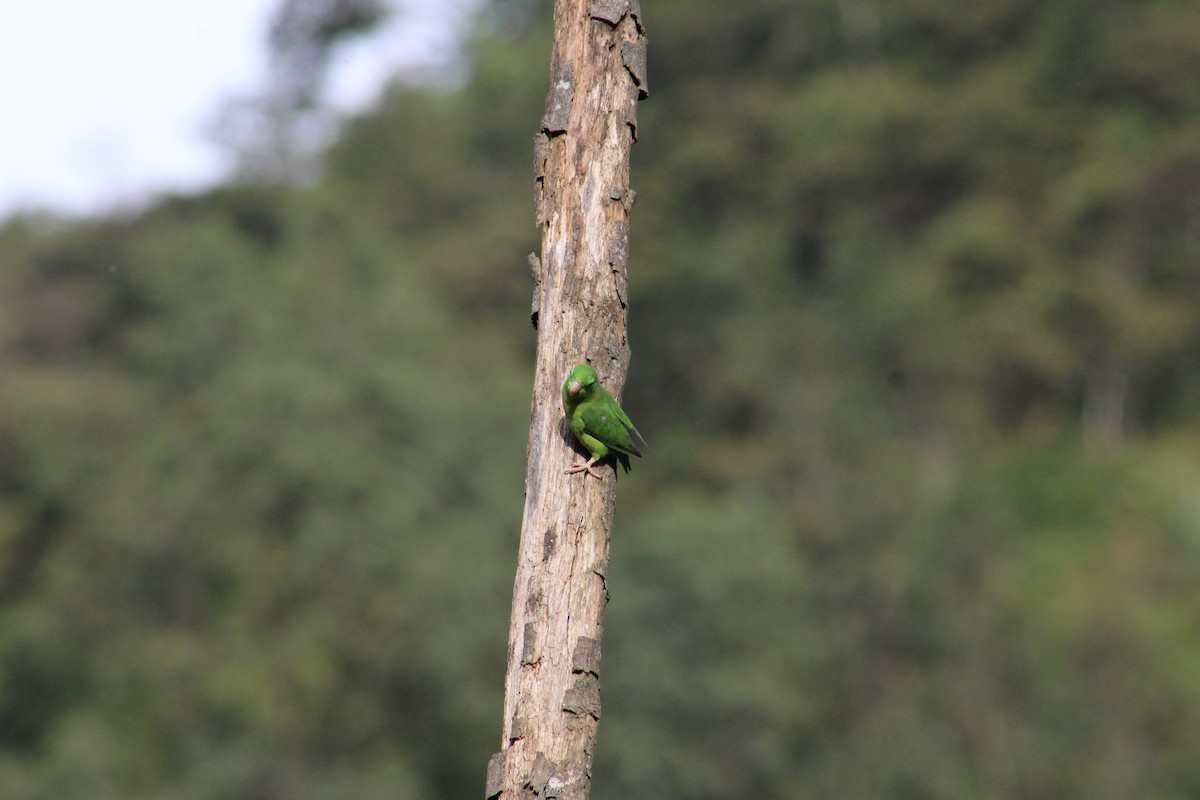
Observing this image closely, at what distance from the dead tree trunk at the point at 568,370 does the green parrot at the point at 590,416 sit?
0.09 m

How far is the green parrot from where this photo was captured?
7.89 meters

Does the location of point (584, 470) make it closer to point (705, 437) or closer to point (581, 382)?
point (581, 382)

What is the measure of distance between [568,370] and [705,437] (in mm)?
44475

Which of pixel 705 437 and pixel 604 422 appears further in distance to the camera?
pixel 705 437

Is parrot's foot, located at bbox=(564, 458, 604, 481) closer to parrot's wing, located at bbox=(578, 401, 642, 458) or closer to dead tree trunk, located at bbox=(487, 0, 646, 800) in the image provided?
dead tree trunk, located at bbox=(487, 0, 646, 800)

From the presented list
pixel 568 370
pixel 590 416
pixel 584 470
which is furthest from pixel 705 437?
pixel 590 416

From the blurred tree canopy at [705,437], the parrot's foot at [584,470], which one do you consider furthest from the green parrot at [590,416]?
the blurred tree canopy at [705,437]

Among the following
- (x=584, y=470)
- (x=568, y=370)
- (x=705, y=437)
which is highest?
(x=705, y=437)

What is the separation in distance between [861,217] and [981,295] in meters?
5.53

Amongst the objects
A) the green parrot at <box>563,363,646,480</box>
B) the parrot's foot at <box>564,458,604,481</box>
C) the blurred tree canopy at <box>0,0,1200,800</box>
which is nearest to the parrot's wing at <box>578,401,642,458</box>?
the green parrot at <box>563,363,646,480</box>

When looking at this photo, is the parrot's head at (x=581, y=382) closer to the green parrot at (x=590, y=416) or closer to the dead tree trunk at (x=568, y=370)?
the green parrot at (x=590, y=416)

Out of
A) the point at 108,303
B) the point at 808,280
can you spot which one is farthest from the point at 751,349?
the point at 108,303

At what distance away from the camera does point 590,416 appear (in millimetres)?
7871

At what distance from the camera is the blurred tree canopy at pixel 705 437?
132ft
